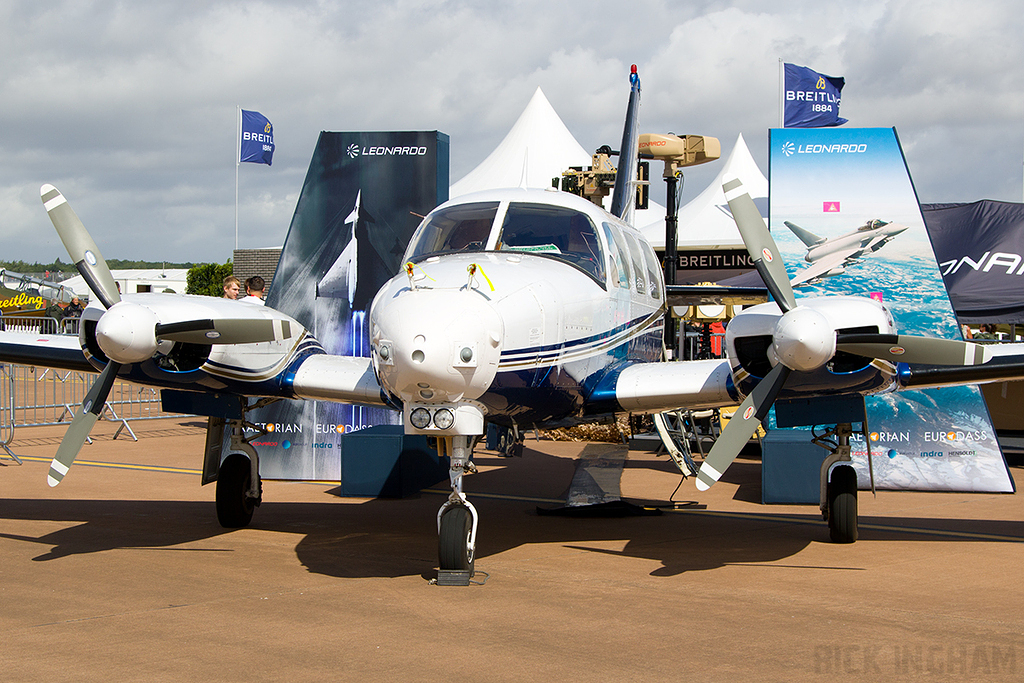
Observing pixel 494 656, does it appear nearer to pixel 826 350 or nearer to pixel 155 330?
pixel 826 350

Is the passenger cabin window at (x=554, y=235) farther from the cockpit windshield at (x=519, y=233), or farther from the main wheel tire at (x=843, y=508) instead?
the main wheel tire at (x=843, y=508)

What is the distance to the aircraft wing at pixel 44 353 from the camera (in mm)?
8727

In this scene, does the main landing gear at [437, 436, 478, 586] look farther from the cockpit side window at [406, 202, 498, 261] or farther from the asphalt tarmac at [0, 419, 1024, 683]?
the cockpit side window at [406, 202, 498, 261]

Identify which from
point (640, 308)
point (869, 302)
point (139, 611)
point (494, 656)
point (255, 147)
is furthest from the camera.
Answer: point (255, 147)

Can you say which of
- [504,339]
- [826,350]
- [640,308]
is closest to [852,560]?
[826,350]

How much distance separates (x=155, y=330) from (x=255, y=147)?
88.9ft

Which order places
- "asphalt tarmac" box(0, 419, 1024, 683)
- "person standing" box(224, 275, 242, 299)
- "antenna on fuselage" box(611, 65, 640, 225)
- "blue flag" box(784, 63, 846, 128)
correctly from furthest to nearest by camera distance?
1. "blue flag" box(784, 63, 846, 128)
2. "antenna on fuselage" box(611, 65, 640, 225)
3. "person standing" box(224, 275, 242, 299)
4. "asphalt tarmac" box(0, 419, 1024, 683)

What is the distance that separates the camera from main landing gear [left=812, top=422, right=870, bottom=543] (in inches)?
337

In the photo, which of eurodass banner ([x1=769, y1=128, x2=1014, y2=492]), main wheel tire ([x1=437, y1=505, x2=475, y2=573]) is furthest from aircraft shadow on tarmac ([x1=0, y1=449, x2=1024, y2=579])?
eurodass banner ([x1=769, y1=128, x2=1014, y2=492])

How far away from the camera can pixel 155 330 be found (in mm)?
7438

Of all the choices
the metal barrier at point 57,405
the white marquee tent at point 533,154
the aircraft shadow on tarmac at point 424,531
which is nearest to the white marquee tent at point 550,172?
the white marquee tent at point 533,154

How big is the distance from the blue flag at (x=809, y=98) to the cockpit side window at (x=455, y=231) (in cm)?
1996

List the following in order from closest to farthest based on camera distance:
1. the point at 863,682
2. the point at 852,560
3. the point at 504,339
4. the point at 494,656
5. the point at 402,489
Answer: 1. the point at 863,682
2. the point at 494,656
3. the point at 504,339
4. the point at 852,560
5. the point at 402,489

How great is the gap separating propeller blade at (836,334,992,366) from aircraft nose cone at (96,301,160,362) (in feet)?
18.0
